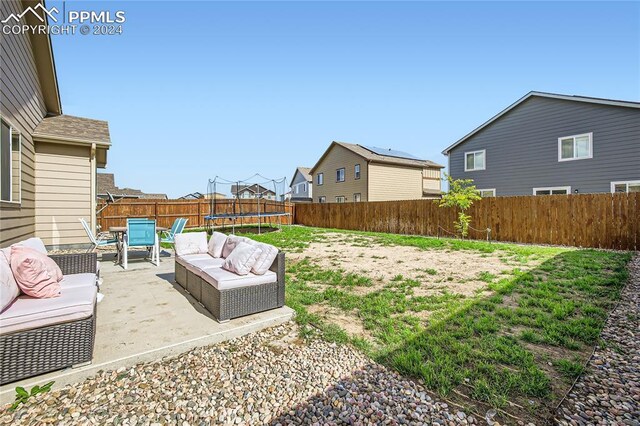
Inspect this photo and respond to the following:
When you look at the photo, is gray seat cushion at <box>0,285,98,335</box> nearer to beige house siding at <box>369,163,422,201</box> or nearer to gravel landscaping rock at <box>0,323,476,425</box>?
gravel landscaping rock at <box>0,323,476,425</box>

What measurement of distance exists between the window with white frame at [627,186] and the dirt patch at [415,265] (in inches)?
308

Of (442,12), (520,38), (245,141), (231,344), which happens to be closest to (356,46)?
(442,12)

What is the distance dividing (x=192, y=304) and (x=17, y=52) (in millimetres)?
6141

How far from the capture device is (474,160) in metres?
15.5

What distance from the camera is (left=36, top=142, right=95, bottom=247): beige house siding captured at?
7.33m

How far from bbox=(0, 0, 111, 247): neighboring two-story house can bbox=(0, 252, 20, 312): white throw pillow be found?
288cm

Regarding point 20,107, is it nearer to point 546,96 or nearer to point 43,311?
point 43,311

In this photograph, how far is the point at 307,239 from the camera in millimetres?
11336

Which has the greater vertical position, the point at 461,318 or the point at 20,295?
the point at 20,295

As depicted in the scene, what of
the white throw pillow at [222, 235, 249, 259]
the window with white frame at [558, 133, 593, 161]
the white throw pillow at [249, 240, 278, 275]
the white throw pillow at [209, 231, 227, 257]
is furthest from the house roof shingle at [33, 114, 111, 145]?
the window with white frame at [558, 133, 593, 161]

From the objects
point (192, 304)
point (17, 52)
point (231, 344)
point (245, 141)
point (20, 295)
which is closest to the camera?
point (20, 295)

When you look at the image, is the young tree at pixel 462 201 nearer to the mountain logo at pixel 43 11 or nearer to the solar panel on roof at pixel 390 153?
the solar panel on roof at pixel 390 153

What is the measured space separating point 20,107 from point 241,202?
1267cm

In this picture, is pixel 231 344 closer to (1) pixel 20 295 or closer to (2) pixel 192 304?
(2) pixel 192 304
